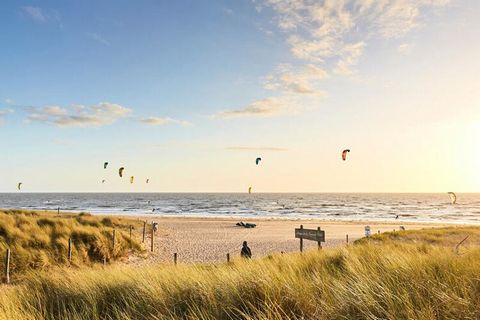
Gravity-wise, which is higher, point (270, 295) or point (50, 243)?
point (270, 295)

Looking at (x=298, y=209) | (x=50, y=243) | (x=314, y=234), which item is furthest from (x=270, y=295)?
(x=298, y=209)

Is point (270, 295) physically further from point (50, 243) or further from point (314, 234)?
point (50, 243)

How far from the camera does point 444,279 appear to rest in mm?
4586

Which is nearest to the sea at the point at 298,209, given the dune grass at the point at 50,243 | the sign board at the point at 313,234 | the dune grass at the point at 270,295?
the dune grass at the point at 50,243

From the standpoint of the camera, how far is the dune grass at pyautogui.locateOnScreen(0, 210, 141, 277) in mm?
14203

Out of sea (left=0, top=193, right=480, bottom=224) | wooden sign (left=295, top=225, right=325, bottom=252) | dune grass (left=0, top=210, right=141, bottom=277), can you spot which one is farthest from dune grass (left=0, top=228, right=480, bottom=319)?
sea (left=0, top=193, right=480, bottom=224)

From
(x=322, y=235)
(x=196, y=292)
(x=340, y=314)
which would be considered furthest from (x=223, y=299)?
(x=322, y=235)

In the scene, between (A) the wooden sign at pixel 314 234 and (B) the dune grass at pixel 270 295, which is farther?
(A) the wooden sign at pixel 314 234

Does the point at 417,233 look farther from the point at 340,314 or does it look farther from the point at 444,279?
the point at 340,314

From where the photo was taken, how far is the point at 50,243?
52.5 ft

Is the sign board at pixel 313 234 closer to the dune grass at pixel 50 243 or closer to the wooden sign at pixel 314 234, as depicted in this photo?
the wooden sign at pixel 314 234

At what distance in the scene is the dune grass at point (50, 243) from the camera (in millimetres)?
14203

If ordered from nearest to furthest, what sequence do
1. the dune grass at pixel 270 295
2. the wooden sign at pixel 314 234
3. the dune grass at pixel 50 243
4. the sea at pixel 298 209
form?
1. the dune grass at pixel 270 295
2. the wooden sign at pixel 314 234
3. the dune grass at pixel 50 243
4. the sea at pixel 298 209

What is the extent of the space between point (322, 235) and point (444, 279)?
283 inches
